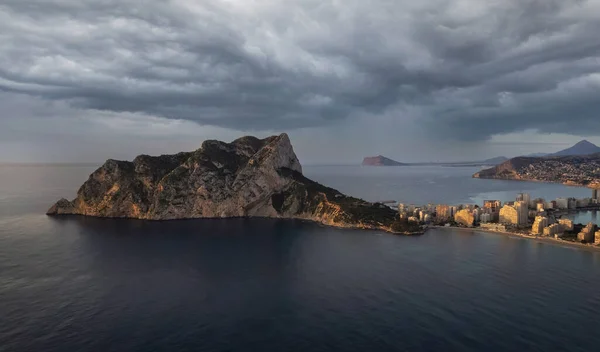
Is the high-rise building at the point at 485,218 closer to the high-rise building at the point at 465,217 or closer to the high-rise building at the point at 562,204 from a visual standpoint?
the high-rise building at the point at 465,217

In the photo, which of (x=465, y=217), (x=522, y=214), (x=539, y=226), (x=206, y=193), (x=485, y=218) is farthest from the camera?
(x=206, y=193)

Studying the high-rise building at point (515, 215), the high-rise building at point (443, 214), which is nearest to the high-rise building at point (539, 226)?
the high-rise building at point (515, 215)

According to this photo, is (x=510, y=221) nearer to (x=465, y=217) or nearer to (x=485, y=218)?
(x=485, y=218)

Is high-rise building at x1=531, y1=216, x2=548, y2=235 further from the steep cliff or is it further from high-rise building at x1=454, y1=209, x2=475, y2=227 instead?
the steep cliff

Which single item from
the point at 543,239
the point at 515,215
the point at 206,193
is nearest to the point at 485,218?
the point at 515,215

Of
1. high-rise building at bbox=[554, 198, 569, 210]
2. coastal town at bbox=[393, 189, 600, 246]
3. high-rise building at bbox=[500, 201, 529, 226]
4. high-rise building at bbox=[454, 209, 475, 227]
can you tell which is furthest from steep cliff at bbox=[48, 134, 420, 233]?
high-rise building at bbox=[554, 198, 569, 210]
